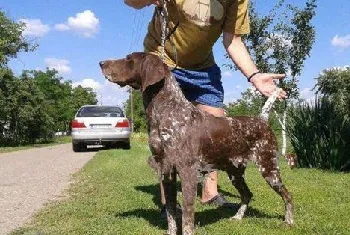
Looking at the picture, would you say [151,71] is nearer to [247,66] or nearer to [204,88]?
[247,66]

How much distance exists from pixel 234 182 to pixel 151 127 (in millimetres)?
1605

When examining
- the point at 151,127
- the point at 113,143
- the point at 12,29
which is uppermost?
the point at 12,29

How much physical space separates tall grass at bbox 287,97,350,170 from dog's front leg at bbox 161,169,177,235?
925 centimetres

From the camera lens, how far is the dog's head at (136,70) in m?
4.73

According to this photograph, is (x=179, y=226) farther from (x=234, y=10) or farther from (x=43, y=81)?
(x=43, y=81)

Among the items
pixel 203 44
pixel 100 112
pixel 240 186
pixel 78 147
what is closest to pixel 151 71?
pixel 203 44

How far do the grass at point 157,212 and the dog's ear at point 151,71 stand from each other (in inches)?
61.2

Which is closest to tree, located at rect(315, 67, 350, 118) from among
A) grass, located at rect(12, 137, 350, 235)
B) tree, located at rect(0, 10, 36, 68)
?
tree, located at rect(0, 10, 36, 68)

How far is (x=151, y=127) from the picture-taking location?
484 centimetres

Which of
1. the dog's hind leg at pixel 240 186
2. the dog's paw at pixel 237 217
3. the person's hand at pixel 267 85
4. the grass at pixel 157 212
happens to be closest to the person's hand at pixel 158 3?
the person's hand at pixel 267 85

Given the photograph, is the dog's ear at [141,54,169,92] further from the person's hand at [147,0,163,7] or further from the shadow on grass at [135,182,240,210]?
the shadow on grass at [135,182,240,210]

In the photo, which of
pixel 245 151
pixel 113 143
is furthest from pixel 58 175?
pixel 113 143

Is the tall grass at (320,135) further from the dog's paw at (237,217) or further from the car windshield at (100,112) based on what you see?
the car windshield at (100,112)

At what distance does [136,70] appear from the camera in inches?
189
